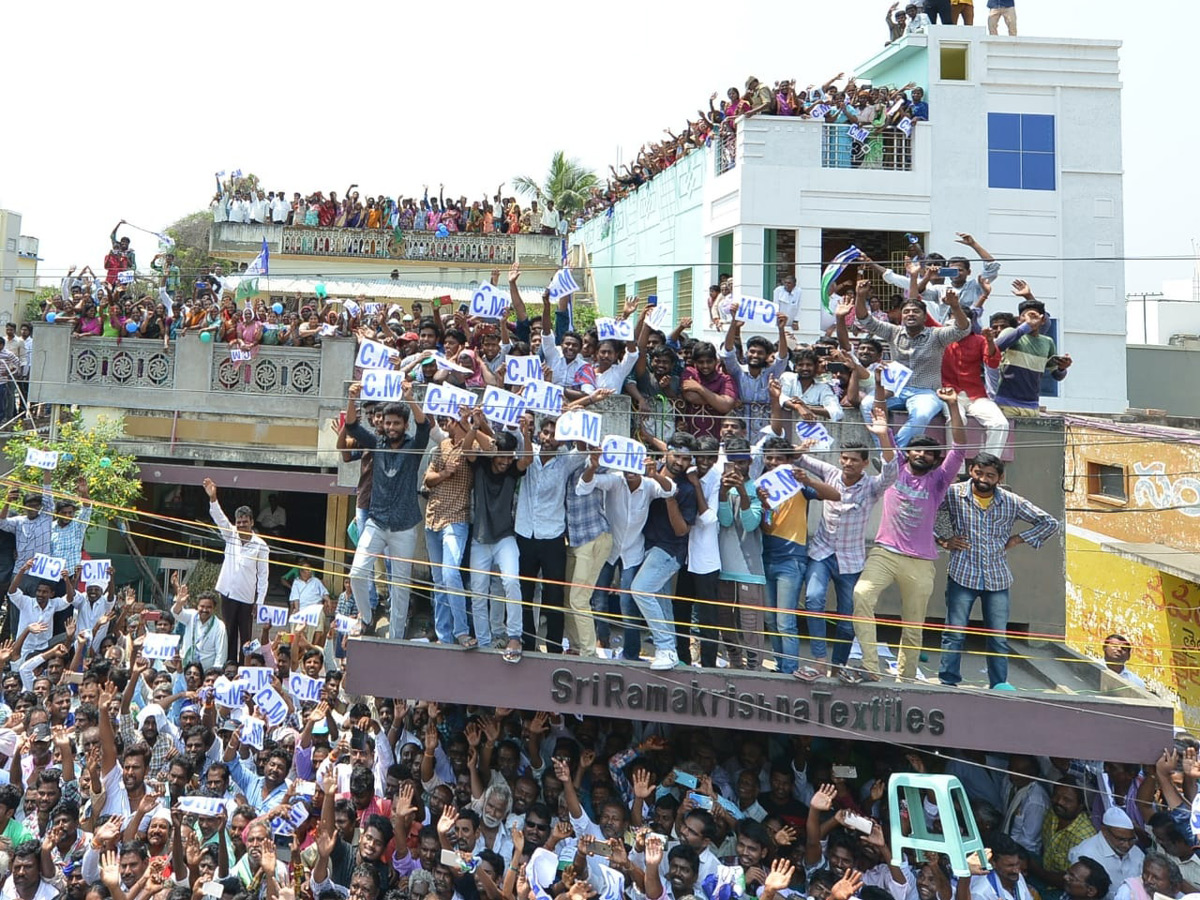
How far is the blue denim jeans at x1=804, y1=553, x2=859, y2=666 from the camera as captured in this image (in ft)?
27.5

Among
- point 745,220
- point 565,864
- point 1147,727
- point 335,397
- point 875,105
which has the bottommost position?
point 565,864

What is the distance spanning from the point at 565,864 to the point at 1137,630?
9.80 m

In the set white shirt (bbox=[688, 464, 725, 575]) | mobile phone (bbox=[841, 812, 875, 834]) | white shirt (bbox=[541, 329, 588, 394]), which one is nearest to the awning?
mobile phone (bbox=[841, 812, 875, 834])

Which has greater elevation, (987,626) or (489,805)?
(987,626)

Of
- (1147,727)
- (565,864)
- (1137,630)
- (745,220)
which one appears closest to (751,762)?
(565,864)

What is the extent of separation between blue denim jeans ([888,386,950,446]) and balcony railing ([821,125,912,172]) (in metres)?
10.4

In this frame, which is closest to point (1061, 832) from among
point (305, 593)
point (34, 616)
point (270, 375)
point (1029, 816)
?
point (1029, 816)

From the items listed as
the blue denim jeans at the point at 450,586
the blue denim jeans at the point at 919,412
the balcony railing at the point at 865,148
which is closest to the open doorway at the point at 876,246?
the balcony railing at the point at 865,148

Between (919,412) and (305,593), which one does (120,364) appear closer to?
(305,593)

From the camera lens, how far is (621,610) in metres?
A: 8.68

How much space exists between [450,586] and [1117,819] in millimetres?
5113

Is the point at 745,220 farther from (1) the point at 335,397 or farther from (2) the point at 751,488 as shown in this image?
(2) the point at 751,488

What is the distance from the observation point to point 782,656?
8.23 metres

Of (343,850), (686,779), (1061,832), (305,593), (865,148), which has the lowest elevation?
(343,850)
